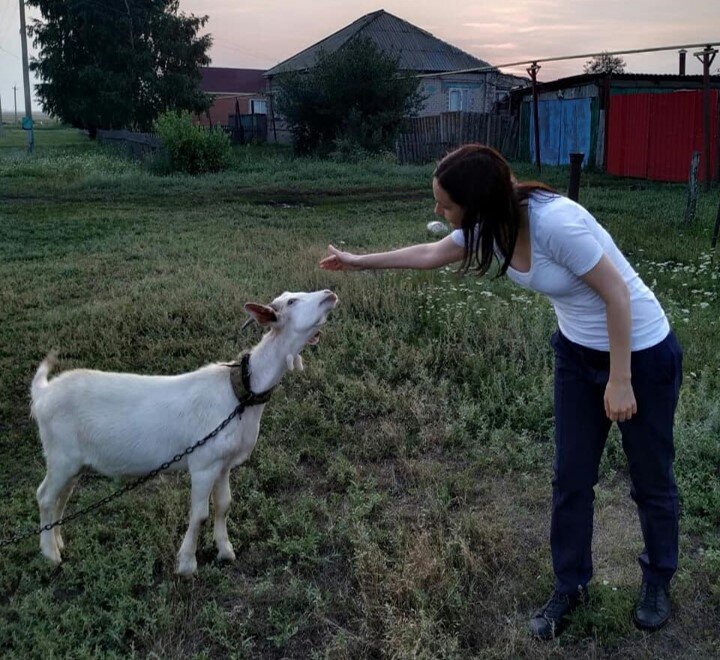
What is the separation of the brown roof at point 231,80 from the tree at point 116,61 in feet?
92.6

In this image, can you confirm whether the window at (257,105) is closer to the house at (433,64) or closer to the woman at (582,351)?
the house at (433,64)

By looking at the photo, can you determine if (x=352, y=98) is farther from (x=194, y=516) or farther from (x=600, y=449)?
(x=600, y=449)

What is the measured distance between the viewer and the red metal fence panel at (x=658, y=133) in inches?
741

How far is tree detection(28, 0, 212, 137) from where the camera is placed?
36497 millimetres

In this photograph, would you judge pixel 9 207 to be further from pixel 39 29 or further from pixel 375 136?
pixel 39 29

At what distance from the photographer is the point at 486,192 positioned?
2826 mm

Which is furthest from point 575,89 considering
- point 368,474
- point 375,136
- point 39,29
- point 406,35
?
point 39,29

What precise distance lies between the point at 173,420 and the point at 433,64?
126ft

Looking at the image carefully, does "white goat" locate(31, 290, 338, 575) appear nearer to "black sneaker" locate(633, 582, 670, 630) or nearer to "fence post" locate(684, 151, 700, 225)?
"black sneaker" locate(633, 582, 670, 630)

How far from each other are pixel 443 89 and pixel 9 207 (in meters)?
28.1

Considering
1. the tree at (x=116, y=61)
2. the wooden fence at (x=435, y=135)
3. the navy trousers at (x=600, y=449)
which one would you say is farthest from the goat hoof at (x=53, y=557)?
the tree at (x=116, y=61)

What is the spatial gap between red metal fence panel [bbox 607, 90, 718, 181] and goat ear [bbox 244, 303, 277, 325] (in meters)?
16.8

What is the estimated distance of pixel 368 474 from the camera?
477 cm

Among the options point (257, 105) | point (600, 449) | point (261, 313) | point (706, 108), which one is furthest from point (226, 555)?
point (257, 105)
